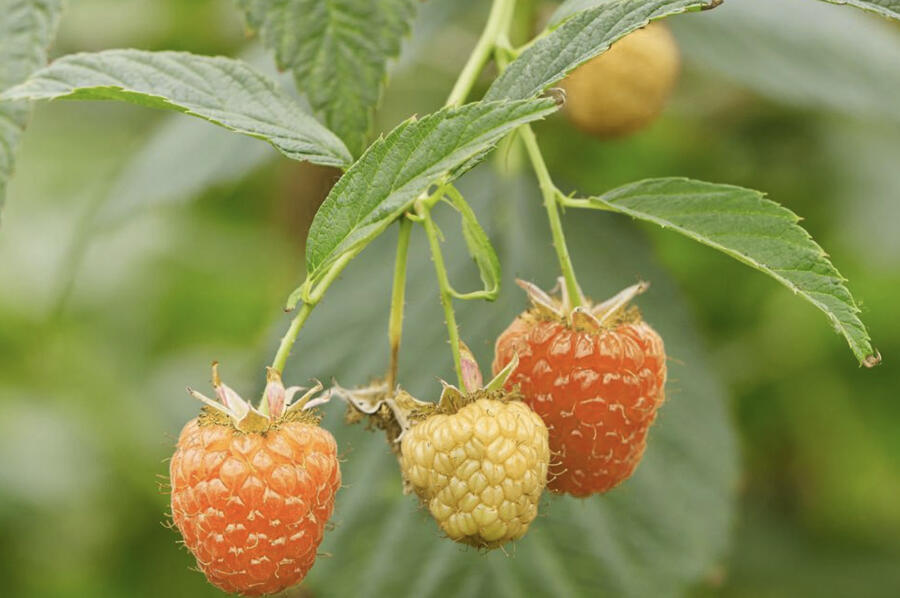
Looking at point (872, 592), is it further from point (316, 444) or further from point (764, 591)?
point (316, 444)

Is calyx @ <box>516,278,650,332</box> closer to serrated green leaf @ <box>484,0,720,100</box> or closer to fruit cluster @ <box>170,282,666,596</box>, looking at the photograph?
fruit cluster @ <box>170,282,666,596</box>

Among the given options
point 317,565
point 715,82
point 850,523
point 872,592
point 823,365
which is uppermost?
point 715,82

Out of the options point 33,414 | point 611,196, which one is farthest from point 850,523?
point 33,414

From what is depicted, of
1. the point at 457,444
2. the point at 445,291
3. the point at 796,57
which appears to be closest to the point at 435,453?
the point at 457,444

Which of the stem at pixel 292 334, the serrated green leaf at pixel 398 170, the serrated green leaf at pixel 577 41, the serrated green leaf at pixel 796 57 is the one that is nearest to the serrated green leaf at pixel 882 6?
the serrated green leaf at pixel 577 41

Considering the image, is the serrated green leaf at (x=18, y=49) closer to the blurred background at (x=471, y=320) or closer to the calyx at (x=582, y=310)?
the blurred background at (x=471, y=320)

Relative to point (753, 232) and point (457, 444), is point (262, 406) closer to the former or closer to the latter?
point (457, 444)
